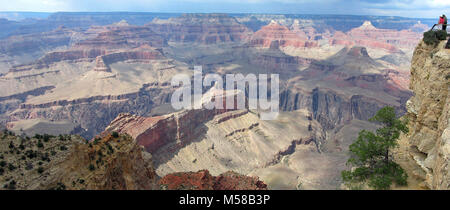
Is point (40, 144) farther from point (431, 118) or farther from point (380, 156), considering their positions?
point (380, 156)

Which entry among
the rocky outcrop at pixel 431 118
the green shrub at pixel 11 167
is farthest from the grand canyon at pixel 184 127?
the rocky outcrop at pixel 431 118

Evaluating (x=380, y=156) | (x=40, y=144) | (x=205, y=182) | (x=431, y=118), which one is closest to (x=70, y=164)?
(x=40, y=144)

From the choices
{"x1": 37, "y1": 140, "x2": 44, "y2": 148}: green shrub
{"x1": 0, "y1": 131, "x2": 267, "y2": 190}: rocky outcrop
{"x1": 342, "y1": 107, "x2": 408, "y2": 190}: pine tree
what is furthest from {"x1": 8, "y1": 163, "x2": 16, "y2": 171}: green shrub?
{"x1": 342, "y1": 107, "x2": 408, "y2": 190}: pine tree

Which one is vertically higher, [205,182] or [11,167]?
[11,167]

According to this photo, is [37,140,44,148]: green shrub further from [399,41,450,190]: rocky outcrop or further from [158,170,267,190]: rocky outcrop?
[399,41,450,190]: rocky outcrop

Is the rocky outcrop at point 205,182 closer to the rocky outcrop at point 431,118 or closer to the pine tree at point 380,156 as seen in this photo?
the pine tree at point 380,156
